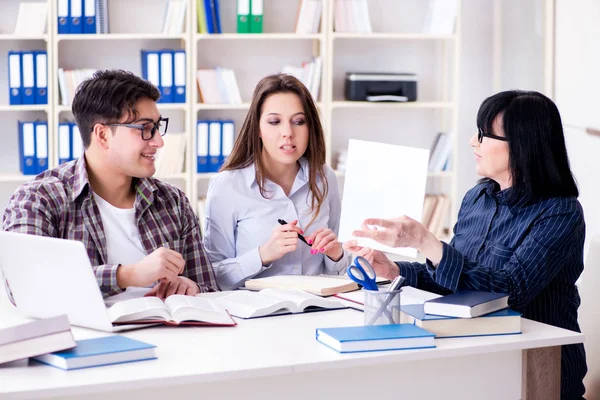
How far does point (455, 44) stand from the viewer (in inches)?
174

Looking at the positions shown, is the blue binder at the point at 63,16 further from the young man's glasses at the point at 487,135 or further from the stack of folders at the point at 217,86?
the young man's glasses at the point at 487,135

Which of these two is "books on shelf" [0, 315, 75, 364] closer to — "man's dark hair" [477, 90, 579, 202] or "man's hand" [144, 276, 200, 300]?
"man's hand" [144, 276, 200, 300]

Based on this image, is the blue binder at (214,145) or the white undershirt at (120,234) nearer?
the white undershirt at (120,234)

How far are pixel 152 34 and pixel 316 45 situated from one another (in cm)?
93

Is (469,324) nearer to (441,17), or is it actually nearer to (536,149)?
(536,149)

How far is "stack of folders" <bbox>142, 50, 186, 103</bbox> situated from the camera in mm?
4199

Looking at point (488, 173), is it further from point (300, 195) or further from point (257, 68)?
point (257, 68)

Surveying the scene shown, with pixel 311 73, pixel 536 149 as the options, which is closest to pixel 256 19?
pixel 311 73

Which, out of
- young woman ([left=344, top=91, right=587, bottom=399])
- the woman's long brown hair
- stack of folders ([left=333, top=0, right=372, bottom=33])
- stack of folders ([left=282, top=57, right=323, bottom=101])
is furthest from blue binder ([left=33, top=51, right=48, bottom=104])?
young woman ([left=344, top=91, right=587, bottom=399])

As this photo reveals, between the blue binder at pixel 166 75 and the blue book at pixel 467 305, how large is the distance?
2.85 m

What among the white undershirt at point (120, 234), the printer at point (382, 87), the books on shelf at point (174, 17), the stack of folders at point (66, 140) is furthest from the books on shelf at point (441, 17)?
the white undershirt at point (120, 234)

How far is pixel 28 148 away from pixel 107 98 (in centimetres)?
216

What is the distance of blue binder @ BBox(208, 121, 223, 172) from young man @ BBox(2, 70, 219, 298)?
6.47 ft

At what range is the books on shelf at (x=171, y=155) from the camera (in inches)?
167
